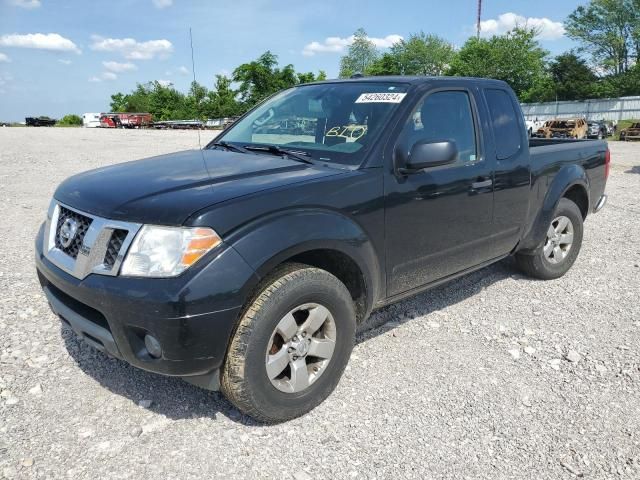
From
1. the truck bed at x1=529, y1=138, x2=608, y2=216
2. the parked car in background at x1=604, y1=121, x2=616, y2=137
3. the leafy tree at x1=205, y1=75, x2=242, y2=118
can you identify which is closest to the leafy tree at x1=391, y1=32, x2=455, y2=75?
the leafy tree at x1=205, y1=75, x2=242, y2=118

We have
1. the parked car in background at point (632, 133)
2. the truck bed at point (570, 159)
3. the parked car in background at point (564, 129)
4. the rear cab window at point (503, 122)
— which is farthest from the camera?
the parked car in background at point (632, 133)

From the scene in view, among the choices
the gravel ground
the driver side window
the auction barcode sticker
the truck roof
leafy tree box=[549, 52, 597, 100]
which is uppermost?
leafy tree box=[549, 52, 597, 100]

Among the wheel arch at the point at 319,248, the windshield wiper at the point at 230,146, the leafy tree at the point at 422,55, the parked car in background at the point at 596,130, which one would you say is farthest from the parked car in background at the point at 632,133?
the leafy tree at the point at 422,55

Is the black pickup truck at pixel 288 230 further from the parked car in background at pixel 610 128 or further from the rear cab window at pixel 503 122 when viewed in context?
the parked car in background at pixel 610 128

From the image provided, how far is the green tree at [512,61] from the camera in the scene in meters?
60.4

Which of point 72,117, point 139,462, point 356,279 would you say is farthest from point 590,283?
point 72,117

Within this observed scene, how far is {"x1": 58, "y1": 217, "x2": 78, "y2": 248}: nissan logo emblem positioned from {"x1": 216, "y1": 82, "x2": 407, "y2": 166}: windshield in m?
1.35

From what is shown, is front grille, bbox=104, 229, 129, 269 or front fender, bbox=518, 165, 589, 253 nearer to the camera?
front grille, bbox=104, 229, 129, 269

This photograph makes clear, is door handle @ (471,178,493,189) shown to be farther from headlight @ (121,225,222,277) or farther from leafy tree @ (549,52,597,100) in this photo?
leafy tree @ (549,52,597,100)

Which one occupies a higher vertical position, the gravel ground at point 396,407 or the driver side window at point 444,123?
the driver side window at point 444,123

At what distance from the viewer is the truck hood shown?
8.00 ft

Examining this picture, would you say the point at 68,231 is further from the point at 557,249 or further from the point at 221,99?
the point at 221,99

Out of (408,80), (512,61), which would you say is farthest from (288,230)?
(512,61)

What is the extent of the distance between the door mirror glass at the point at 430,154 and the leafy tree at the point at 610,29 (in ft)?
218
